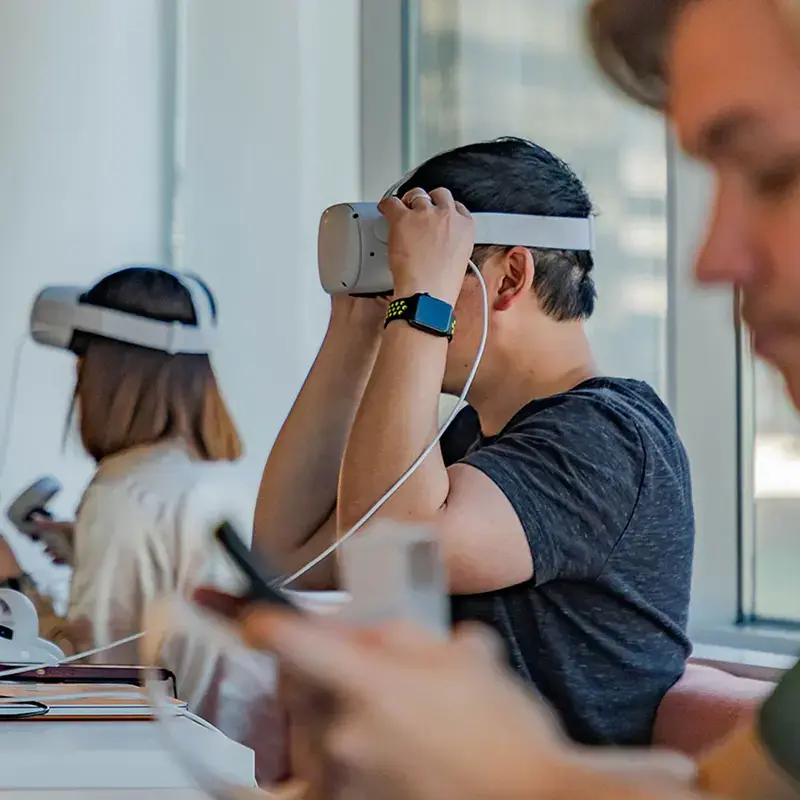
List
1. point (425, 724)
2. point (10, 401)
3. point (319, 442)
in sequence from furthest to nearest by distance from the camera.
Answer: point (10, 401)
point (319, 442)
point (425, 724)

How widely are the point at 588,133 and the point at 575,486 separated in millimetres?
194

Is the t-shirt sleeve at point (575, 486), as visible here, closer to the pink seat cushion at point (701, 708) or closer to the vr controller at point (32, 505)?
the pink seat cushion at point (701, 708)

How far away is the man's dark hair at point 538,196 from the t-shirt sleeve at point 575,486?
87 mm

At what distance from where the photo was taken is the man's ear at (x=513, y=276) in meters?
0.68

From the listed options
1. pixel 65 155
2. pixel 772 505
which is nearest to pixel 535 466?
pixel 772 505

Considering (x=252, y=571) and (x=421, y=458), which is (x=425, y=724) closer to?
(x=252, y=571)

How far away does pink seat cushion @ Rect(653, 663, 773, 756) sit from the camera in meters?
0.45

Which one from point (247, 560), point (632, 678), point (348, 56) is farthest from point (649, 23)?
point (348, 56)

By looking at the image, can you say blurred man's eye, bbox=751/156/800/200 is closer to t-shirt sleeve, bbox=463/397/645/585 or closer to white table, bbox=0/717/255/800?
t-shirt sleeve, bbox=463/397/645/585

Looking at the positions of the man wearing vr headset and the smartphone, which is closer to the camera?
the smartphone

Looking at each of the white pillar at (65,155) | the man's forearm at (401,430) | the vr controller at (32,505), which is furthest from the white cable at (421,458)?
the white pillar at (65,155)

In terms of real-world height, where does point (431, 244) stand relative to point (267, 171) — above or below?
below

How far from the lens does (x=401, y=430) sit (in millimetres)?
627

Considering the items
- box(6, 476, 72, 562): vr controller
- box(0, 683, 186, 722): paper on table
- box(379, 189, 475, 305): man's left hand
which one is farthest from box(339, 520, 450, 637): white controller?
box(6, 476, 72, 562): vr controller
